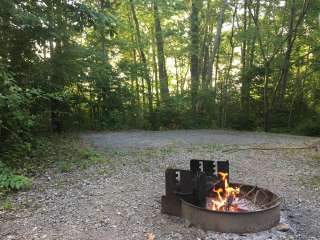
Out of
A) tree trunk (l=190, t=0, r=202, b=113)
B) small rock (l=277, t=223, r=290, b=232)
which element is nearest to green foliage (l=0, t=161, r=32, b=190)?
small rock (l=277, t=223, r=290, b=232)

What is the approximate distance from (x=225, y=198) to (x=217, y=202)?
0.14 m

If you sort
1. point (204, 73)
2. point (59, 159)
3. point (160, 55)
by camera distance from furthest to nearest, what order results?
point (204, 73), point (160, 55), point (59, 159)

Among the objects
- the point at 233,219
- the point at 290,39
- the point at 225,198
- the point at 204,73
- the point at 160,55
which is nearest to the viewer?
the point at 233,219

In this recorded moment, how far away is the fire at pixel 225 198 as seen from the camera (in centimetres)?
340

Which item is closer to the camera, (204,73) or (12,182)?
(12,182)

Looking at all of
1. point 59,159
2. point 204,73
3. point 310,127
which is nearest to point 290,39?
point 310,127

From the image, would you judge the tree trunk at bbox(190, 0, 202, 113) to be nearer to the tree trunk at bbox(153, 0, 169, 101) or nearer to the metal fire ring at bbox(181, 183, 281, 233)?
the tree trunk at bbox(153, 0, 169, 101)

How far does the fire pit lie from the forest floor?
0.30ft

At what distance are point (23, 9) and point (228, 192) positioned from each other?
468 centimetres

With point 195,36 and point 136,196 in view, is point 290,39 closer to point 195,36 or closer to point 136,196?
point 195,36

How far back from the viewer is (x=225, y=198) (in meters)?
3.53

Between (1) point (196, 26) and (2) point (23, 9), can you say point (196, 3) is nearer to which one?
(1) point (196, 26)

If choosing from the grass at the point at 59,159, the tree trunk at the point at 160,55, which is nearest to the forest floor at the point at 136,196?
the grass at the point at 59,159

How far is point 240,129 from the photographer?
41.8 ft
